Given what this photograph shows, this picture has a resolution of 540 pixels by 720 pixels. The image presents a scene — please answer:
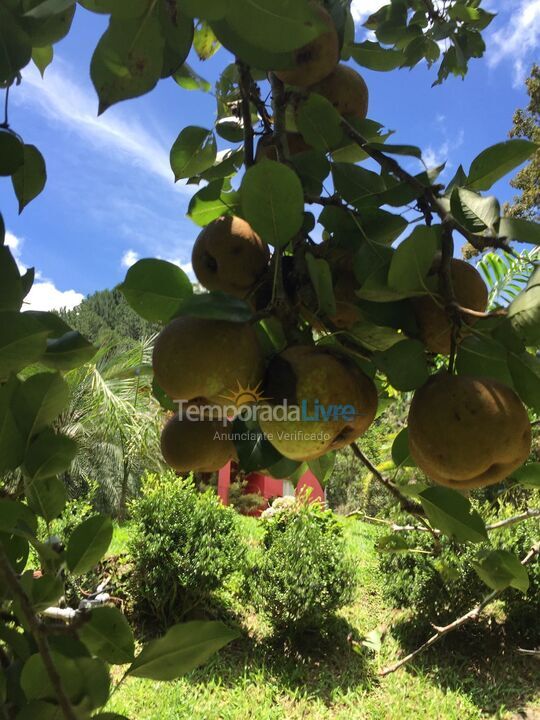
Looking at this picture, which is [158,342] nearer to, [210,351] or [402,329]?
[210,351]

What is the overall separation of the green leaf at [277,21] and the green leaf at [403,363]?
0.96ft

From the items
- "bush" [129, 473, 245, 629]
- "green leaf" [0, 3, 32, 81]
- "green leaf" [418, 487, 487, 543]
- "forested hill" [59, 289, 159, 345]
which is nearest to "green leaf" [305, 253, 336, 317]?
"green leaf" [418, 487, 487, 543]

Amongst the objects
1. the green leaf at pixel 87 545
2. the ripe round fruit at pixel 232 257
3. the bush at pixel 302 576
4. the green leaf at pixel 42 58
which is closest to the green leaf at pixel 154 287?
the ripe round fruit at pixel 232 257

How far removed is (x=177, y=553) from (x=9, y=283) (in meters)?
4.25

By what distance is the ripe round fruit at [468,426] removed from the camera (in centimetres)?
53

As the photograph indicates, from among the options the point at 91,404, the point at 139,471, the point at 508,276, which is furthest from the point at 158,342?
the point at 139,471

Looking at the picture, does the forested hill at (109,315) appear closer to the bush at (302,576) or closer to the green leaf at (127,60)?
the bush at (302,576)

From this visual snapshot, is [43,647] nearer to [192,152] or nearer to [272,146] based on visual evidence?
[272,146]

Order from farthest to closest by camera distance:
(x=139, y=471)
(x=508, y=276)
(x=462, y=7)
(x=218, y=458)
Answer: (x=139, y=471) < (x=508, y=276) < (x=462, y=7) < (x=218, y=458)

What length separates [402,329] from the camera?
1.99ft

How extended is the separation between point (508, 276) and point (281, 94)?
3564 mm

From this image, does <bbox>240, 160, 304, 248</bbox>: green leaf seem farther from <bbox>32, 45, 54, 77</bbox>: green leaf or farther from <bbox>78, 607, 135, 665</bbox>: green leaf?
<bbox>32, 45, 54, 77</bbox>: green leaf

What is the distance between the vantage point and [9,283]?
56 cm

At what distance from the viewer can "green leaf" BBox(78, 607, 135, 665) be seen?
1.88 feet
